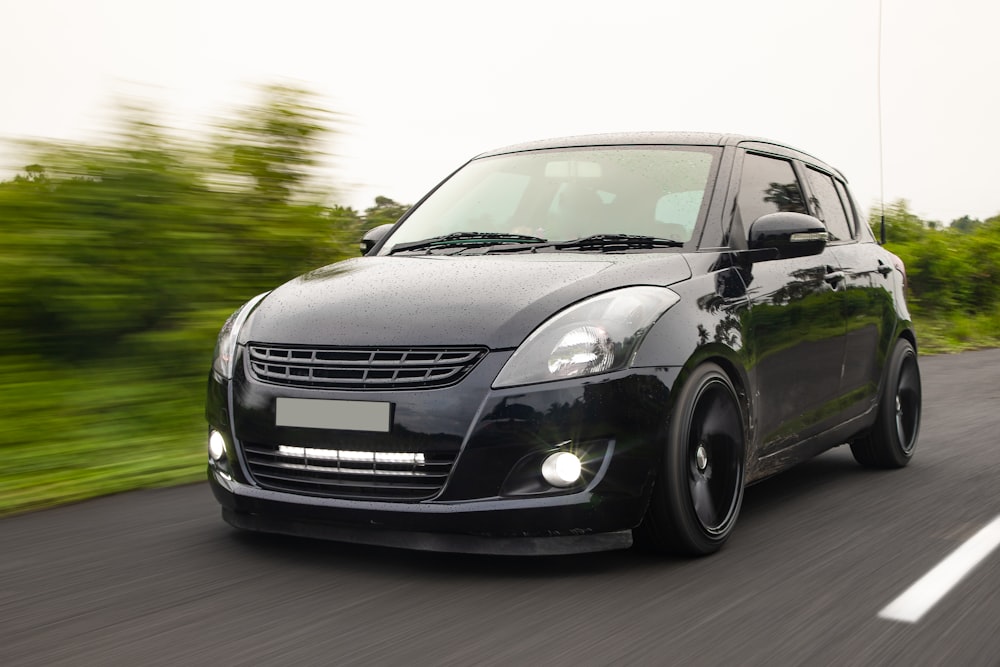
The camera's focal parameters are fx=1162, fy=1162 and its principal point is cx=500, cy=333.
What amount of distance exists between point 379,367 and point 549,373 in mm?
563

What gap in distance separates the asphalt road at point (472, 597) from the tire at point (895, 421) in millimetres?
1075

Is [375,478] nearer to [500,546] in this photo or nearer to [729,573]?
[500,546]

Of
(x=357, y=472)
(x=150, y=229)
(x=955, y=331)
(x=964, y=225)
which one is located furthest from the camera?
(x=964, y=225)

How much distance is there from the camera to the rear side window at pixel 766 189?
5.09 metres

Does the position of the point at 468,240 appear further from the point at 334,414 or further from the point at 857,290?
the point at 857,290

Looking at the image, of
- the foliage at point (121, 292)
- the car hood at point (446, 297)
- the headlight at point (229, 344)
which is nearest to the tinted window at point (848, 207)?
the car hood at point (446, 297)

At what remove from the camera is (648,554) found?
13.8ft

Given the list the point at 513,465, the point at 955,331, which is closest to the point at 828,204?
the point at 513,465

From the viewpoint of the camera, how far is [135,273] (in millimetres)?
6762

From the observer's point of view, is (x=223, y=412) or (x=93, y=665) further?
(x=223, y=412)

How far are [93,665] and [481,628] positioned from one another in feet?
3.44

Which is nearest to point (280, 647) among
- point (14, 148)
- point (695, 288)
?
point (695, 288)

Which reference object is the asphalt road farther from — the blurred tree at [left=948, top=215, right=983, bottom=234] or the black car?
the blurred tree at [left=948, top=215, right=983, bottom=234]

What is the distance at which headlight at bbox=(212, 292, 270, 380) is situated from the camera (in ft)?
14.0
